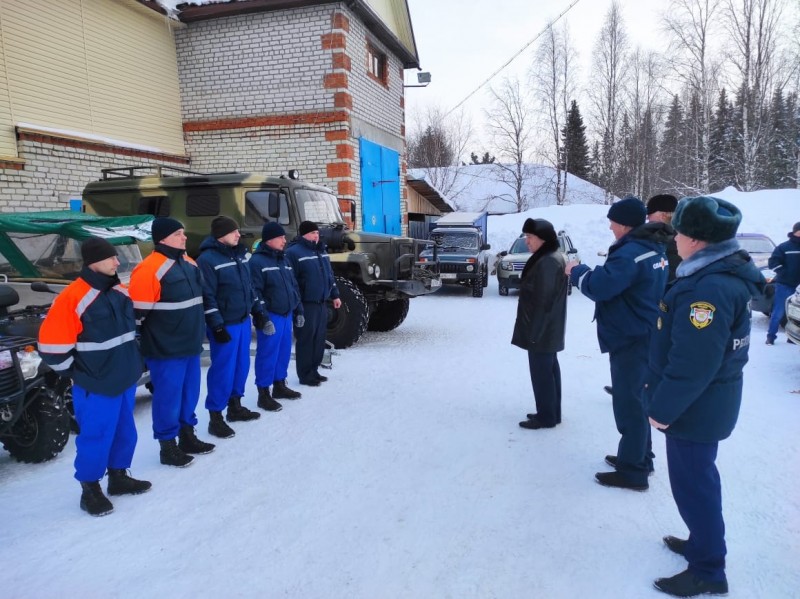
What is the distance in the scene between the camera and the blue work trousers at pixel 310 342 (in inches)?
220

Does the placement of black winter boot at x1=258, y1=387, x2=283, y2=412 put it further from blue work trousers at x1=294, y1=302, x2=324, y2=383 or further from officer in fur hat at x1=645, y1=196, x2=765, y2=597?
officer in fur hat at x1=645, y1=196, x2=765, y2=597

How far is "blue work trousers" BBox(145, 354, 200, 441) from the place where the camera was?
3.62 m

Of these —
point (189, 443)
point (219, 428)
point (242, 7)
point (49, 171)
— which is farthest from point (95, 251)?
point (242, 7)

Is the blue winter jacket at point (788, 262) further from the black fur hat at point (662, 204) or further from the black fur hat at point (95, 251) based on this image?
the black fur hat at point (95, 251)

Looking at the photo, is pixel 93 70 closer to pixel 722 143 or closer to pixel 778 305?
pixel 778 305

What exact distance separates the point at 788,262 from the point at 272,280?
6680mm

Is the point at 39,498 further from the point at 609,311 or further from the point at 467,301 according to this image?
the point at 467,301

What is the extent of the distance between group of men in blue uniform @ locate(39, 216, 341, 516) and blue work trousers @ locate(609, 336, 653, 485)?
287 centimetres

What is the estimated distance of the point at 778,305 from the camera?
721 cm

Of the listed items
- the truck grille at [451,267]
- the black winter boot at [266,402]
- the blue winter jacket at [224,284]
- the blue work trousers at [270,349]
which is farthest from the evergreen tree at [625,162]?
the blue winter jacket at [224,284]

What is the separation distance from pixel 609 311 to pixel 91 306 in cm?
312

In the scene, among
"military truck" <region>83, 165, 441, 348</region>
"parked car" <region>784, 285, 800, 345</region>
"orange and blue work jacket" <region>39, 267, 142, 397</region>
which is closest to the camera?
"orange and blue work jacket" <region>39, 267, 142, 397</region>

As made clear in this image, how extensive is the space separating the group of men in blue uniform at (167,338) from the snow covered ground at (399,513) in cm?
25

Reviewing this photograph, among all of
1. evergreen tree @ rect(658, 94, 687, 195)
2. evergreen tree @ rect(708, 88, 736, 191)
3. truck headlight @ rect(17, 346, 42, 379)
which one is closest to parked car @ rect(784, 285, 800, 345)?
truck headlight @ rect(17, 346, 42, 379)
